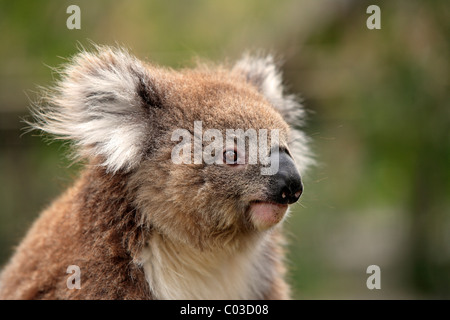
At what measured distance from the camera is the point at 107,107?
12.3ft

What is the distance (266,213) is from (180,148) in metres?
0.76

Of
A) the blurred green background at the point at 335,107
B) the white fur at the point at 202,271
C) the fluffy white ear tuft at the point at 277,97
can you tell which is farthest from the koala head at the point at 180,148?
the blurred green background at the point at 335,107

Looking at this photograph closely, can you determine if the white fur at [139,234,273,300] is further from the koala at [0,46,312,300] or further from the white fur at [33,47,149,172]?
the white fur at [33,47,149,172]

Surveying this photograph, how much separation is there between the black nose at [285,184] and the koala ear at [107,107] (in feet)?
3.21

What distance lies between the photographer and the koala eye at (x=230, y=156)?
11.7ft

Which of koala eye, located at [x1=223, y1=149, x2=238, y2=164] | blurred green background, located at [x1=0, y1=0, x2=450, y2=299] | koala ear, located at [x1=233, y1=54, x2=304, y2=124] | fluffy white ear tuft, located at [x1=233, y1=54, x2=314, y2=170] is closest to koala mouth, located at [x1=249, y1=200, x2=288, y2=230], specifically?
koala eye, located at [x1=223, y1=149, x2=238, y2=164]

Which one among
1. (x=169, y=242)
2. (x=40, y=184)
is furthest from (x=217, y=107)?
(x=40, y=184)

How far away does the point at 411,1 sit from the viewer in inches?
299

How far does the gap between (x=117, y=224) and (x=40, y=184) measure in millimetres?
6882

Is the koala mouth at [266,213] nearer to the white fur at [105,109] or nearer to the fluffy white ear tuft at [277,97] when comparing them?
the white fur at [105,109]

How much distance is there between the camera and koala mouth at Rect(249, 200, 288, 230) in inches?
141

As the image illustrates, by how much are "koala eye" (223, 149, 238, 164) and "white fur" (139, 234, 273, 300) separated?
74cm
